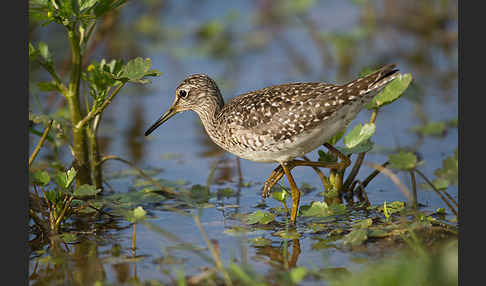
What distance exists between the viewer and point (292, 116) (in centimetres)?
640

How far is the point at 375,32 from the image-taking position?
12875 millimetres

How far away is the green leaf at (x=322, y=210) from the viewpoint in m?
6.55

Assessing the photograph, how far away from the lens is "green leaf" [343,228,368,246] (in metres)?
5.76

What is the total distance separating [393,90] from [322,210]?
4.54 feet

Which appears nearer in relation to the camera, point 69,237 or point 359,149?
point 69,237

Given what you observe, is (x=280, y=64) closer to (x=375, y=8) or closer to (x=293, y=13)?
(x=293, y=13)

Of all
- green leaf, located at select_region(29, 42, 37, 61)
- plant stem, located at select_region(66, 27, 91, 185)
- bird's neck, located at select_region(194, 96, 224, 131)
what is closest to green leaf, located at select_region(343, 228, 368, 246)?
bird's neck, located at select_region(194, 96, 224, 131)

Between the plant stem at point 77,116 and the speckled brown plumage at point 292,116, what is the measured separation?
146cm

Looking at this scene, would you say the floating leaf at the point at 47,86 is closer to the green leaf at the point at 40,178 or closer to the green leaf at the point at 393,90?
the green leaf at the point at 40,178

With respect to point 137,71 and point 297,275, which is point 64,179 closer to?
point 137,71

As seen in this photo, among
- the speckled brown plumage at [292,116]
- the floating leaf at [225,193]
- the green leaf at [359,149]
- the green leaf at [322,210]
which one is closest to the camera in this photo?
the speckled brown plumage at [292,116]

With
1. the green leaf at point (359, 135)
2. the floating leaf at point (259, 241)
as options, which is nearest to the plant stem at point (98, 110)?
the floating leaf at point (259, 241)

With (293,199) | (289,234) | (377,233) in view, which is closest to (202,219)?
(293,199)

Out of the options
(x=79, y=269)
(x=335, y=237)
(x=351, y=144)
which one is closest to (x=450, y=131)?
(x=351, y=144)
